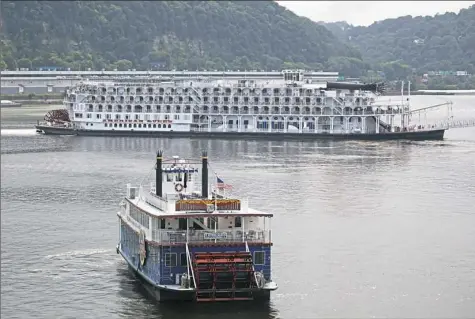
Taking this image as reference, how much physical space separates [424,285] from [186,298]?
8861mm

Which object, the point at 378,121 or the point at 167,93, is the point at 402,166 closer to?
the point at 378,121

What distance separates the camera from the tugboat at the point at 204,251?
3616 centimetres

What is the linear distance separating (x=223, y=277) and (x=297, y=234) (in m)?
13.6

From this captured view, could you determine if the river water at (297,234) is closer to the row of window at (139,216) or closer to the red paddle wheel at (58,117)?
the row of window at (139,216)

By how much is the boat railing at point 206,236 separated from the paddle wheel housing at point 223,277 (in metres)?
0.67

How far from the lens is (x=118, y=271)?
42250 millimetres

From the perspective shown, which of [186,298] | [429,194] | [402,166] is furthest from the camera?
[402,166]

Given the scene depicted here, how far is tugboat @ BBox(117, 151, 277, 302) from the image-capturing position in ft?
119

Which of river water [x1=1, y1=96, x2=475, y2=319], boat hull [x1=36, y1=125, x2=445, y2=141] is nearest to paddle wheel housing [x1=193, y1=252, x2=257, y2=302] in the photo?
river water [x1=1, y1=96, x2=475, y2=319]

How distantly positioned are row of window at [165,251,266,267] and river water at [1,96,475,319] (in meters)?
1.35

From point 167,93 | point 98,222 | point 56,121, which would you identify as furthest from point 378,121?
point 98,222

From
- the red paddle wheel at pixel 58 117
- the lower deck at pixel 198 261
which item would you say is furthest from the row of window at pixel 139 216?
the red paddle wheel at pixel 58 117

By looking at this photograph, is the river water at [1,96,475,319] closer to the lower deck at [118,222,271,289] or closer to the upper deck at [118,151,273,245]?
the lower deck at [118,222,271,289]

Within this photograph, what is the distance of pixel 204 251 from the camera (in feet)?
121
